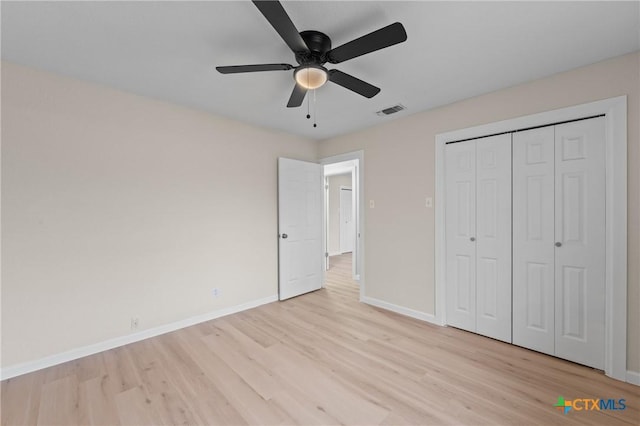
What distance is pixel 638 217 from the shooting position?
2035mm

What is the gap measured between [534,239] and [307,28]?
2.67 metres

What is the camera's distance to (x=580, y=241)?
2297 millimetres

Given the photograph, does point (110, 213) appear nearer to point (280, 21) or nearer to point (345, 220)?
point (280, 21)

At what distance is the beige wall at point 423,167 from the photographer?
2.06 m

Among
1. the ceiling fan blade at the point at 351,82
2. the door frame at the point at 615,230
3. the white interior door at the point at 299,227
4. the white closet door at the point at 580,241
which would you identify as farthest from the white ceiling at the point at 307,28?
the white interior door at the point at 299,227

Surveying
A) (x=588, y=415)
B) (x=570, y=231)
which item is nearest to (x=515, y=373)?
(x=588, y=415)

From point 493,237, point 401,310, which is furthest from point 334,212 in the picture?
point 493,237

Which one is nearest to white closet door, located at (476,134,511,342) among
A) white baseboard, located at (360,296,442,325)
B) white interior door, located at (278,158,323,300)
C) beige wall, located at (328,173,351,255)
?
white baseboard, located at (360,296,442,325)

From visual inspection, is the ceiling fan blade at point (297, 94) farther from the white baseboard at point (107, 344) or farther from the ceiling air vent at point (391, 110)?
the white baseboard at point (107, 344)

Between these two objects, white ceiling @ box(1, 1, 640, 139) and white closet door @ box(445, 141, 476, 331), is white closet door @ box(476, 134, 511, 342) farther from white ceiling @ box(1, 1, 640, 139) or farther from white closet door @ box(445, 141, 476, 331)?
white ceiling @ box(1, 1, 640, 139)

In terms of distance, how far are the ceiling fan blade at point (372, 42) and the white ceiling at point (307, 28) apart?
8.4 inches

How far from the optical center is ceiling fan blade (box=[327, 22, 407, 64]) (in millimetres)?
1407

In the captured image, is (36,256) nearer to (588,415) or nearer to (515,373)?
(515,373)

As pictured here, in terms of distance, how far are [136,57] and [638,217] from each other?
406 cm
